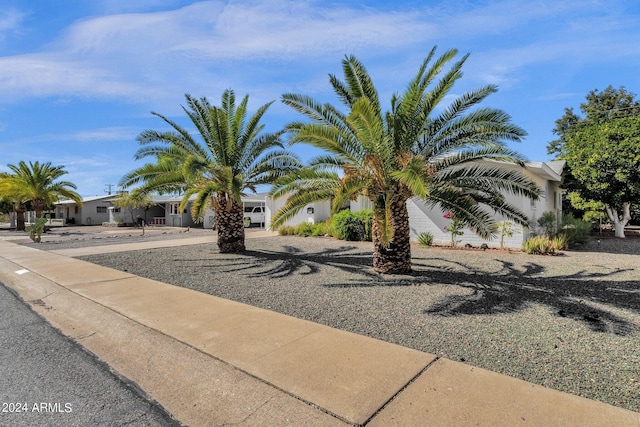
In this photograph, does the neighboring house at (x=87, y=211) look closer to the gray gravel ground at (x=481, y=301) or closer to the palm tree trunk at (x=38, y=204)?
the palm tree trunk at (x=38, y=204)

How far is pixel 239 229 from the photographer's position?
1379 cm

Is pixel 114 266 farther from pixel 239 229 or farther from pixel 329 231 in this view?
Result: pixel 329 231

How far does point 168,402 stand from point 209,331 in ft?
5.69

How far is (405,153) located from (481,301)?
379cm

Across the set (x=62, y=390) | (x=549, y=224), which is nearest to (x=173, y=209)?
(x=549, y=224)

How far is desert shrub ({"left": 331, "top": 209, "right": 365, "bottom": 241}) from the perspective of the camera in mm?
17391

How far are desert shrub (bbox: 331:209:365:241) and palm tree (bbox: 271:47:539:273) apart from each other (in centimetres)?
840

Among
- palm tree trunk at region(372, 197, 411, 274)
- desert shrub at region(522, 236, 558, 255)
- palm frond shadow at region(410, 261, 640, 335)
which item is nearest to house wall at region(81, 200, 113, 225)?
palm tree trunk at region(372, 197, 411, 274)

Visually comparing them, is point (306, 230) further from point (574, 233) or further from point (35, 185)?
point (35, 185)

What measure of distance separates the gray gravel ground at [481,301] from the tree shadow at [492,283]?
24 millimetres

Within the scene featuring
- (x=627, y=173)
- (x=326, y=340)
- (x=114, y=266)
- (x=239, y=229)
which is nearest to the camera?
(x=326, y=340)

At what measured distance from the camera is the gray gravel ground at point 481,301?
386 cm

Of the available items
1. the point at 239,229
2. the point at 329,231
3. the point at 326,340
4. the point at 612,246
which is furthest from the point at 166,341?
the point at 612,246

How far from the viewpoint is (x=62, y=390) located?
3.62 m
